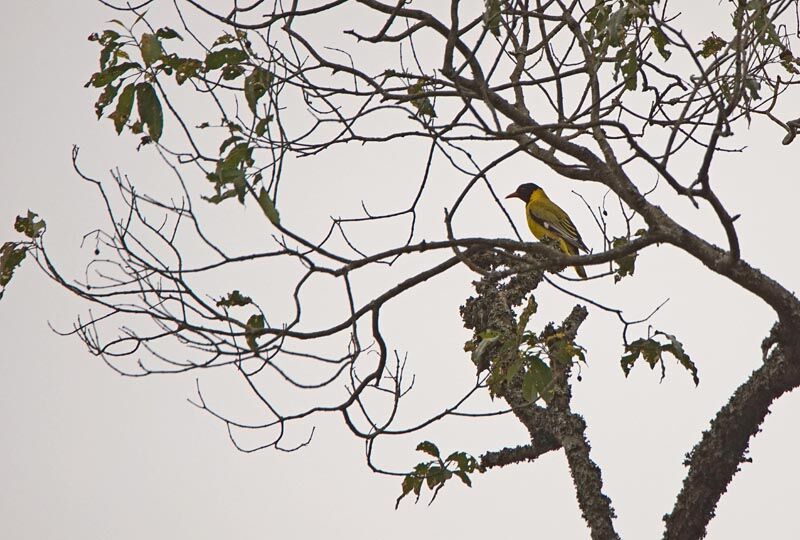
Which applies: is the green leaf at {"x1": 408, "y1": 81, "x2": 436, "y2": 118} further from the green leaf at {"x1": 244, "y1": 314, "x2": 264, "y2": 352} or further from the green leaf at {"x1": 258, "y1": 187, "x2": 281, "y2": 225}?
the green leaf at {"x1": 258, "y1": 187, "x2": 281, "y2": 225}

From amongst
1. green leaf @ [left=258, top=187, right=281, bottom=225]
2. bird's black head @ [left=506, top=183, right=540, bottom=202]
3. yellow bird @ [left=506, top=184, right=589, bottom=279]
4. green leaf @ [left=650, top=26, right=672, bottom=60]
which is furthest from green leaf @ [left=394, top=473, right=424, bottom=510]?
bird's black head @ [left=506, top=183, right=540, bottom=202]

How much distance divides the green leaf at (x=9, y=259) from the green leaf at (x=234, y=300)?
64cm

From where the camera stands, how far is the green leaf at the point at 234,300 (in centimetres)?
298

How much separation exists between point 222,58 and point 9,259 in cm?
89

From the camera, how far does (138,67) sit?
271 centimetres

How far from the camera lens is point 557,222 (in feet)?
26.4

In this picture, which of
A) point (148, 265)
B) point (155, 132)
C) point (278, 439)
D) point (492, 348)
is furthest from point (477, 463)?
point (155, 132)

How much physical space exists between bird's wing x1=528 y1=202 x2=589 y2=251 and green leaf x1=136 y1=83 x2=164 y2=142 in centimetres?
535

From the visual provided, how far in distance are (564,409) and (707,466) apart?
0.59 meters

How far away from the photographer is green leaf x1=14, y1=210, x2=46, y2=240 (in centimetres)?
308

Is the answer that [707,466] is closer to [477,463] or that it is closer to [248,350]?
[477,463]

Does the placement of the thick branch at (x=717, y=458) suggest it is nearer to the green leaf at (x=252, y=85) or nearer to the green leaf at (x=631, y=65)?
the green leaf at (x=631, y=65)

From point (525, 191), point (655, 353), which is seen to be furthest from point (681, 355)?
point (525, 191)

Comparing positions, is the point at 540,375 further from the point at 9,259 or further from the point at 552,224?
the point at 552,224
